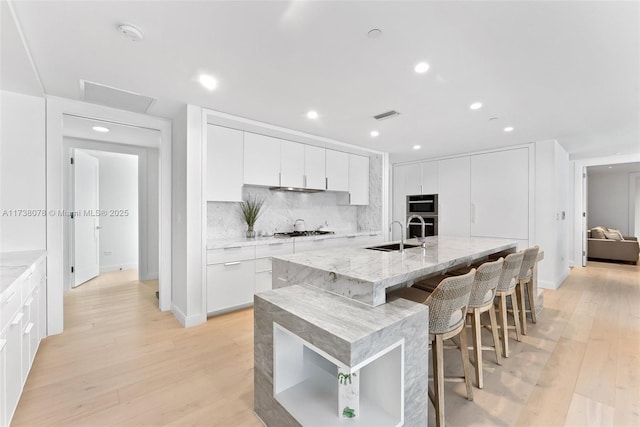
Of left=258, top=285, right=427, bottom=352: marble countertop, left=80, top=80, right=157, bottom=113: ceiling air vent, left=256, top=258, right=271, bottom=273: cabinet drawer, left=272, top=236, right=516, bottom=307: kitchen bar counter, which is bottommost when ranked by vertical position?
left=256, top=258, right=271, bottom=273: cabinet drawer

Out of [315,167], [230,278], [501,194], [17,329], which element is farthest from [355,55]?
[501,194]

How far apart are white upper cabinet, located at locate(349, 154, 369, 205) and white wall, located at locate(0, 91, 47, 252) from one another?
3.97m

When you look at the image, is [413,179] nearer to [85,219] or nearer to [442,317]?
[442,317]

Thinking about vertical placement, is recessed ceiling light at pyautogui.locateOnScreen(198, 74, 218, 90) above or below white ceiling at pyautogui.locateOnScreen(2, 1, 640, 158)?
above

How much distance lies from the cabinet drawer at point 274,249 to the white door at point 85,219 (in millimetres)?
3090

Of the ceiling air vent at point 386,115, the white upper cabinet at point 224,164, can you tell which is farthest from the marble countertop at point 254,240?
the ceiling air vent at point 386,115

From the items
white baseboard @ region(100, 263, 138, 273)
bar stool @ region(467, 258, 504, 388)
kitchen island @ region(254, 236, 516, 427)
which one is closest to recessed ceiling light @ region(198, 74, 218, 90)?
kitchen island @ region(254, 236, 516, 427)

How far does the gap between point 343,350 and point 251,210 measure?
303 cm

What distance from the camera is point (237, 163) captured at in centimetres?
355

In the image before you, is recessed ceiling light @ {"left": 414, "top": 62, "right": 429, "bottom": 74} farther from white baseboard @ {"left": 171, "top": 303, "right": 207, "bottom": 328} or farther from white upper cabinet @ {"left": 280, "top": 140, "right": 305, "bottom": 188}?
white baseboard @ {"left": 171, "top": 303, "right": 207, "bottom": 328}

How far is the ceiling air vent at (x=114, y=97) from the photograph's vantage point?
253 centimetres

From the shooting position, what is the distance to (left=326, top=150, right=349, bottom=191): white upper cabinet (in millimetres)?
4664

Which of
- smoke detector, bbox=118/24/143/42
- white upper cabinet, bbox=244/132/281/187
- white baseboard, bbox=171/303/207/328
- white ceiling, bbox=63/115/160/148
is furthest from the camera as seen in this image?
white upper cabinet, bbox=244/132/281/187

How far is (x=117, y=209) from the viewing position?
5578mm
